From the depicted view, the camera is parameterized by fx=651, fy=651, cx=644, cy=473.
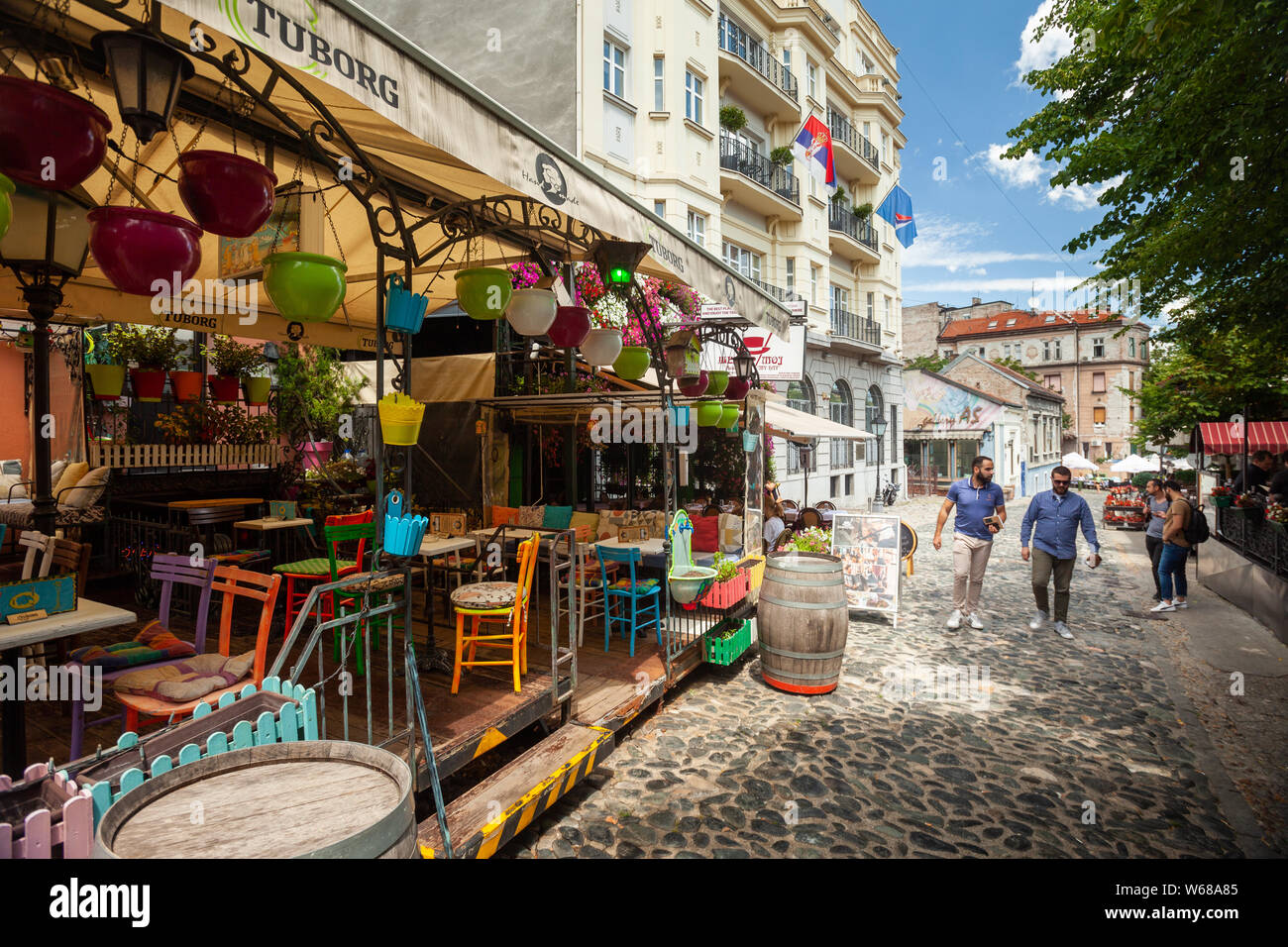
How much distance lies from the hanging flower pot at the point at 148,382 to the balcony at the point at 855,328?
788 inches

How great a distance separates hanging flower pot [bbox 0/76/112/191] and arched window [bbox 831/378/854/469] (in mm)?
23032

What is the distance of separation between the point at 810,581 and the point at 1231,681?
14.4ft

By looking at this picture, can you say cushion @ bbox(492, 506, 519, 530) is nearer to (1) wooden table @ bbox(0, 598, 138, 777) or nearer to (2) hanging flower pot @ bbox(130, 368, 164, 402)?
(2) hanging flower pot @ bbox(130, 368, 164, 402)

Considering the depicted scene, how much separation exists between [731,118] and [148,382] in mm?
Result: 16438

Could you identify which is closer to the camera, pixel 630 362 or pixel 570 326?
pixel 570 326

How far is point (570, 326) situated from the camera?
15.6ft

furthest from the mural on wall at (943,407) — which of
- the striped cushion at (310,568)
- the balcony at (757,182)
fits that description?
the striped cushion at (310,568)

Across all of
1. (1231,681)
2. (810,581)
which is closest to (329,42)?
(810,581)

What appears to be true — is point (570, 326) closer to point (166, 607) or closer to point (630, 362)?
point (630, 362)

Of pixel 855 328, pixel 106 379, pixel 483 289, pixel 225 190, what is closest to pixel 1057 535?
pixel 483 289

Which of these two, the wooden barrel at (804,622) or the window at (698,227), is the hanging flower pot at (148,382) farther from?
the window at (698,227)

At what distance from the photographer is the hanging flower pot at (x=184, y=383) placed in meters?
6.98

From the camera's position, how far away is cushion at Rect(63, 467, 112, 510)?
693 centimetres
